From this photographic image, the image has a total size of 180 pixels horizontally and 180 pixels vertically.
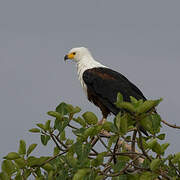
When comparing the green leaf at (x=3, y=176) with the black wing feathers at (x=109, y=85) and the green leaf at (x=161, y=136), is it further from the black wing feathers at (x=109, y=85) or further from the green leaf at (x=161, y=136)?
the black wing feathers at (x=109, y=85)

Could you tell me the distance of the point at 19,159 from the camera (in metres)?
4.44

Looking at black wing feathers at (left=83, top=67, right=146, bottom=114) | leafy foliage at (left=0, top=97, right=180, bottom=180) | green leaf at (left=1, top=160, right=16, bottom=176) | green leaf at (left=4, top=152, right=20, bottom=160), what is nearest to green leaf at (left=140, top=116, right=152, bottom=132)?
leafy foliage at (left=0, top=97, right=180, bottom=180)

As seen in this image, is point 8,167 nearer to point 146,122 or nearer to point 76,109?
point 76,109

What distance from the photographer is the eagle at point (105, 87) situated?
313 inches

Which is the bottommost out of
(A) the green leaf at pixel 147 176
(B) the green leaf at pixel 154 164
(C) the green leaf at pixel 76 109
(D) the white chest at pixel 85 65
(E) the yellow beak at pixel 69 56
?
(A) the green leaf at pixel 147 176

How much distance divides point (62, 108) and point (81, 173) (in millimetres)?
778

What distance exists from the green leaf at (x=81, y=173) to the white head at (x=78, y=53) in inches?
205

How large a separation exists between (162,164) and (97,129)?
2.14 feet

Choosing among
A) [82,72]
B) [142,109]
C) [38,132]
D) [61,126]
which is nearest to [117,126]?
[142,109]

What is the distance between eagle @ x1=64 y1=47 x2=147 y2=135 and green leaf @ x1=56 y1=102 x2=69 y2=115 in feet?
10.7

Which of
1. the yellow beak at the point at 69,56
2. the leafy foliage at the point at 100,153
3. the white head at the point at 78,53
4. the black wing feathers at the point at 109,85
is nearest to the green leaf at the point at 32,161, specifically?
the leafy foliage at the point at 100,153

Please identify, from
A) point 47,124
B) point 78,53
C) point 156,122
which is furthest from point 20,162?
point 78,53

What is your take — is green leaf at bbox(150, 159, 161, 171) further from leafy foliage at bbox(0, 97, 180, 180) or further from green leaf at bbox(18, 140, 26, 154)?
green leaf at bbox(18, 140, 26, 154)

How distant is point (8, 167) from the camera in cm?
470
